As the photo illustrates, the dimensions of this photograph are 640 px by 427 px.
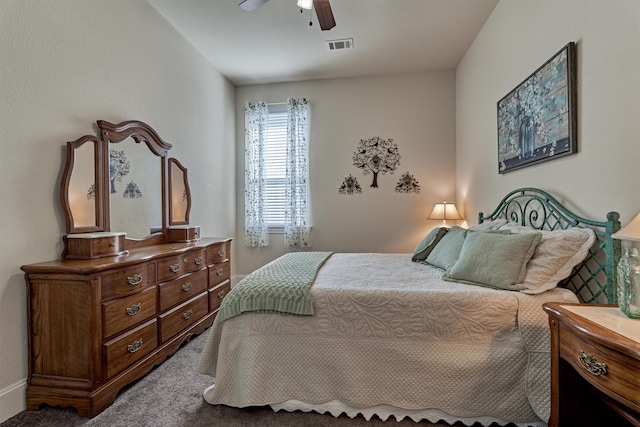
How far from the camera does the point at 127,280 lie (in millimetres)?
1886

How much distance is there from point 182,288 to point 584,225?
2804mm

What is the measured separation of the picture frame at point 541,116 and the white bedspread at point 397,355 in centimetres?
97

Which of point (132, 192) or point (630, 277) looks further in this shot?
point (132, 192)

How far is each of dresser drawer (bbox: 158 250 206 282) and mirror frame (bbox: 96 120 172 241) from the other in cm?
41

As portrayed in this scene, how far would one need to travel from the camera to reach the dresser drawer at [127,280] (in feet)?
5.73

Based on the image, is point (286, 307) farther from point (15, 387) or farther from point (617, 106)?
point (617, 106)

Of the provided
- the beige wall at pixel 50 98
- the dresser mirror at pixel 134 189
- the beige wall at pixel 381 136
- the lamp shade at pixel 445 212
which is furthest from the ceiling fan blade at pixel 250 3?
the lamp shade at pixel 445 212

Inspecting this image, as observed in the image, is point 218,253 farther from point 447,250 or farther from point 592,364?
point 592,364

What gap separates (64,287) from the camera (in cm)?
167

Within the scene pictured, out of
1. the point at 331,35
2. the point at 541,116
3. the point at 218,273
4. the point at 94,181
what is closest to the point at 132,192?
the point at 94,181

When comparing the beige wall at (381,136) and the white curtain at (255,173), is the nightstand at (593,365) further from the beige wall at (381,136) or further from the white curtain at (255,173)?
the white curtain at (255,173)

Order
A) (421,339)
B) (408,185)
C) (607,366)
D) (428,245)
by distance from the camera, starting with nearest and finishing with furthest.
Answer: (607,366) < (421,339) < (428,245) < (408,185)

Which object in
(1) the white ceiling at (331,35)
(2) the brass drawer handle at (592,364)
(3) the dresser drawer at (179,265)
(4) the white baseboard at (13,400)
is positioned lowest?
(4) the white baseboard at (13,400)

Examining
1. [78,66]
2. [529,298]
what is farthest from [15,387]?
[529,298]
